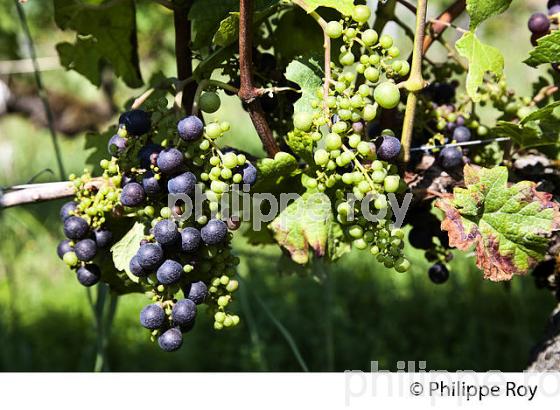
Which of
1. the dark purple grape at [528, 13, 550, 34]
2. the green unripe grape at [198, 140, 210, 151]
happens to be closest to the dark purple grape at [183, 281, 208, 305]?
the green unripe grape at [198, 140, 210, 151]

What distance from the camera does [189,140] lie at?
109cm

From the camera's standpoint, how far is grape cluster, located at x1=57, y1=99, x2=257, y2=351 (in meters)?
1.10

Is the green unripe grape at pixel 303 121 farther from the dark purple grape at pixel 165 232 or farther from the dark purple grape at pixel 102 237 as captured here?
the dark purple grape at pixel 102 237

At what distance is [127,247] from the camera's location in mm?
1237

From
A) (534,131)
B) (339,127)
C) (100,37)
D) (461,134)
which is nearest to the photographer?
(339,127)

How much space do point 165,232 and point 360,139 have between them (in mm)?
338

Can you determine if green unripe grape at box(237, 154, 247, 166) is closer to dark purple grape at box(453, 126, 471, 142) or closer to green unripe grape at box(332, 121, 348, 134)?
green unripe grape at box(332, 121, 348, 134)

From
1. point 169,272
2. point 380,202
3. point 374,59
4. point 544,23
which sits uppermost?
point 544,23

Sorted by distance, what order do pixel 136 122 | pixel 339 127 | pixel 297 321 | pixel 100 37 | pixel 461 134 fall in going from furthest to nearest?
1. pixel 297 321
2. pixel 100 37
3. pixel 461 134
4. pixel 136 122
5. pixel 339 127

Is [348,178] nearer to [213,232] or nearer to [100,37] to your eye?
[213,232]

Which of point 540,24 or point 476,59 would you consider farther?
point 540,24

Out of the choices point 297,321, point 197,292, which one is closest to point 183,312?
point 197,292

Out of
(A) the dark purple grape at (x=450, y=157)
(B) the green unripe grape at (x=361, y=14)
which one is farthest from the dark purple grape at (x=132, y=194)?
(A) the dark purple grape at (x=450, y=157)

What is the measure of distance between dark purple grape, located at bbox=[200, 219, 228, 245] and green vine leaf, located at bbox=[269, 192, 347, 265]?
0.48ft
